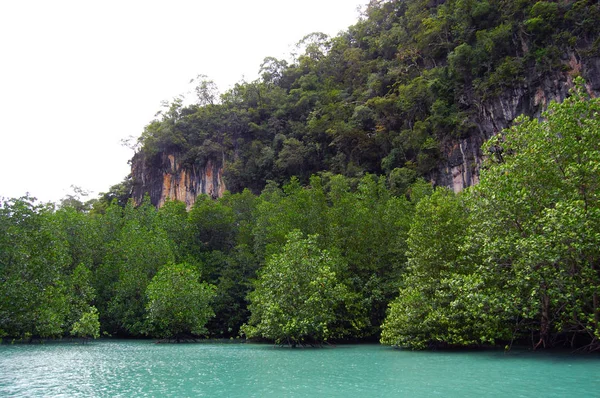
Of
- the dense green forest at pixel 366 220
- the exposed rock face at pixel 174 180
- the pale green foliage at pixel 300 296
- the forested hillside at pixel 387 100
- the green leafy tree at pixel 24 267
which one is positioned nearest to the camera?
the green leafy tree at pixel 24 267

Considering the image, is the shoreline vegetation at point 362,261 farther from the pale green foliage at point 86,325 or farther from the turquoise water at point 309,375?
the turquoise water at point 309,375

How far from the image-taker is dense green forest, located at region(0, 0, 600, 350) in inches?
626

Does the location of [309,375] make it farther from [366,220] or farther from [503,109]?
[503,109]

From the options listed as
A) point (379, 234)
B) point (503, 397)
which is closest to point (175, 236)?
point (379, 234)

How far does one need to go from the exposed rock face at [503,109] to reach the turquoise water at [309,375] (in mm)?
20649

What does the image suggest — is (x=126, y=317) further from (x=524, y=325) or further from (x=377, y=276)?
(x=524, y=325)

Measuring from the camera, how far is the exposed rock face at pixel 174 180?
5791 cm

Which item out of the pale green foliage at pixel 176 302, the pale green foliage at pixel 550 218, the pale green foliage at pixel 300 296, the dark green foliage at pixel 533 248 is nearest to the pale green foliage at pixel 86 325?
the pale green foliage at pixel 176 302

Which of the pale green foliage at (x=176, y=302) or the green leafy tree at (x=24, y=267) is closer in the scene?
the green leafy tree at (x=24, y=267)

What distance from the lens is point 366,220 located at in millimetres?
27719

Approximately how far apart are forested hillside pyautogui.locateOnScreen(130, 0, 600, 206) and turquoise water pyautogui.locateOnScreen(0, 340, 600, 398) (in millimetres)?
22021

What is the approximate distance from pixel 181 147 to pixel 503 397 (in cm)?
5464

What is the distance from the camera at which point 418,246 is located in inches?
821

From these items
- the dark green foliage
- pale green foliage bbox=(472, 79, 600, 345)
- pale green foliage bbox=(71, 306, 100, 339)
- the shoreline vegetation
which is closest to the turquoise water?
the dark green foliage
